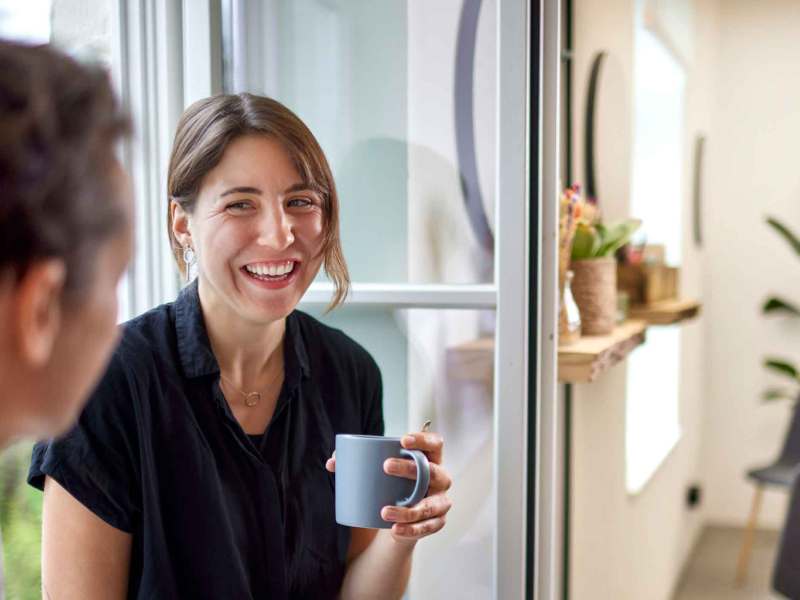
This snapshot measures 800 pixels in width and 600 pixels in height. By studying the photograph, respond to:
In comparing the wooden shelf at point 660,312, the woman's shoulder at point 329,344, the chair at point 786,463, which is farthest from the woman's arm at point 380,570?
the chair at point 786,463

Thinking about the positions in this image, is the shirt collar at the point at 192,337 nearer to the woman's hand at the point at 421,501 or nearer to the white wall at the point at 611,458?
the woman's hand at the point at 421,501

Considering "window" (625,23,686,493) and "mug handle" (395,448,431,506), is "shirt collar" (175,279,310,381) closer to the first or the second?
"mug handle" (395,448,431,506)

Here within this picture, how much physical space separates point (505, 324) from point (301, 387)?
33 centimetres

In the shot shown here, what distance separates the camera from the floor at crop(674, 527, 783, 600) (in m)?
3.81

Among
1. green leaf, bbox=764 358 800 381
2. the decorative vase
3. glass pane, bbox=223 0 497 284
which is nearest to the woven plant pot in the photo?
the decorative vase

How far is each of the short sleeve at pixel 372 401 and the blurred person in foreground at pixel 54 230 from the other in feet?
2.58

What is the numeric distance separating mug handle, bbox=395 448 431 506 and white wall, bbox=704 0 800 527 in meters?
3.88

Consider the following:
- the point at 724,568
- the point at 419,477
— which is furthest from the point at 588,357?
the point at 724,568

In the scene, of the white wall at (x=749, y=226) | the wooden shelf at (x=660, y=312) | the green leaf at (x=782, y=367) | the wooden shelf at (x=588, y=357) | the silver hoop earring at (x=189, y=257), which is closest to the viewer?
the silver hoop earring at (x=189, y=257)

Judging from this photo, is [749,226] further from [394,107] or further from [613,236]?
[394,107]

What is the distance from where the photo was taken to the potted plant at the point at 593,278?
1864 millimetres

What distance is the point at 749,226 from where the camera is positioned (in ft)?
15.2

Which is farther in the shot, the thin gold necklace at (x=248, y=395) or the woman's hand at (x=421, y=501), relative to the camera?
the thin gold necklace at (x=248, y=395)

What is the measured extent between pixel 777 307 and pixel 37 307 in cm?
442
